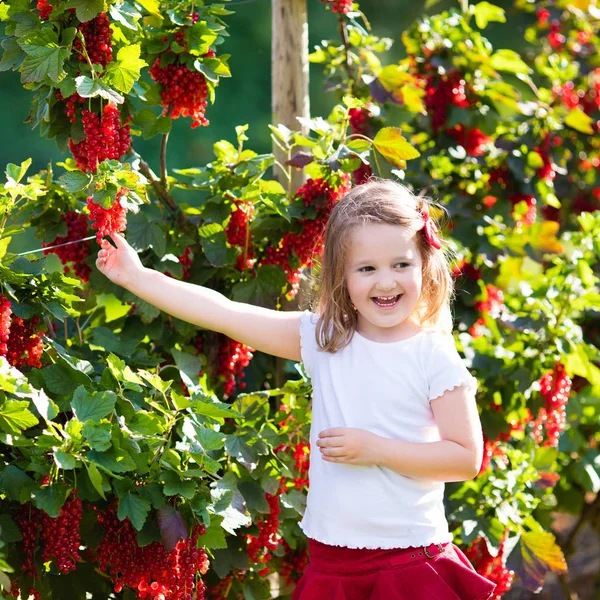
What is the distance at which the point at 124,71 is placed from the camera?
63.4 inches

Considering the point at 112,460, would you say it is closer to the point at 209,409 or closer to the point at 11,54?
the point at 209,409

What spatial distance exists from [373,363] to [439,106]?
1.37 meters

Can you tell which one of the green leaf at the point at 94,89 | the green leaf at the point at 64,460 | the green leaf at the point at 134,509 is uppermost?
the green leaf at the point at 94,89

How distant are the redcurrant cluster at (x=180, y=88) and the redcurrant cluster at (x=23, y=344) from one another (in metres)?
0.52

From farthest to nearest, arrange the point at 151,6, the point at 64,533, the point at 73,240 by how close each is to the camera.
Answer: the point at 73,240
the point at 151,6
the point at 64,533

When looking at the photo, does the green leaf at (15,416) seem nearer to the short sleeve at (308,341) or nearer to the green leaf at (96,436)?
Result: the green leaf at (96,436)

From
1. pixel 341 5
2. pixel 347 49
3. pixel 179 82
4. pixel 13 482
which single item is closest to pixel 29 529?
pixel 13 482

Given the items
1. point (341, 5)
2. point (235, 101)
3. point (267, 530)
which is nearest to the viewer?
point (267, 530)

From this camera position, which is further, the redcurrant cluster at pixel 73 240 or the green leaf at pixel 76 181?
the redcurrant cluster at pixel 73 240

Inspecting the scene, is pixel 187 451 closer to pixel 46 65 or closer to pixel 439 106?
pixel 46 65

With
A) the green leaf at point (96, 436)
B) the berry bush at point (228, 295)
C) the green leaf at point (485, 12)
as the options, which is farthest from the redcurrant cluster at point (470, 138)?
the green leaf at point (96, 436)

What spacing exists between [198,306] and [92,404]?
32 cm

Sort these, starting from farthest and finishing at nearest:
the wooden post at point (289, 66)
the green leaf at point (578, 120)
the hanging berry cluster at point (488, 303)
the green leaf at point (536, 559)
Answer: the green leaf at point (578, 120) < the hanging berry cluster at point (488, 303) < the wooden post at point (289, 66) < the green leaf at point (536, 559)

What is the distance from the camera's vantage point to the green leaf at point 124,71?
1603 millimetres
